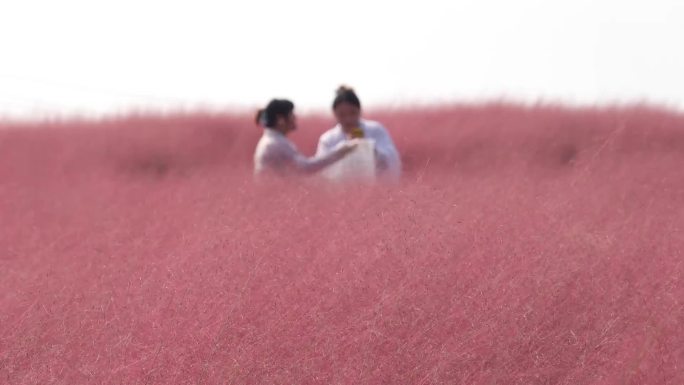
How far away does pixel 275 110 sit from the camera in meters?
5.92

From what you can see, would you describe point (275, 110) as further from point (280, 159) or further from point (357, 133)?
point (357, 133)

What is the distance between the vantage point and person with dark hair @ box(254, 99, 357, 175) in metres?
5.90

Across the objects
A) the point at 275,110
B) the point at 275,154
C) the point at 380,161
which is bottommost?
the point at 380,161

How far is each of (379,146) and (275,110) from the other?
0.70m

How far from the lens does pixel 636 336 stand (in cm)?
333

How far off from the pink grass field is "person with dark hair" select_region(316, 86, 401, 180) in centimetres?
68

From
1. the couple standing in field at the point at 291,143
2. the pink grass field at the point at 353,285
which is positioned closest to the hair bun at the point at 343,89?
the couple standing in field at the point at 291,143

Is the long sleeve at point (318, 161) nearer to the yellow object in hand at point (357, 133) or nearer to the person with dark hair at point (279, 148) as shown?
the person with dark hair at point (279, 148)

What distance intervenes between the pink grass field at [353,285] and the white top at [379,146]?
0.77 meters

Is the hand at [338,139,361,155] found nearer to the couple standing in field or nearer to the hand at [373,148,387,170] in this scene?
the couple standing in field

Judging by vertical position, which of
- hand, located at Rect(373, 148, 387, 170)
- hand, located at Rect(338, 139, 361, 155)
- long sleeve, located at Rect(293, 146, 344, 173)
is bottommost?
hand, located at Rect(373, 148, 387, 170)

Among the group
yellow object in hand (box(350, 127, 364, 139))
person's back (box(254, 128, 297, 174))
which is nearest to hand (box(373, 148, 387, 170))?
yellow object in hand (box(350, 127, 364, 139))

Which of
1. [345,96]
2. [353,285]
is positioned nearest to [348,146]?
[345,96]

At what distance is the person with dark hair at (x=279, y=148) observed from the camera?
590cm
